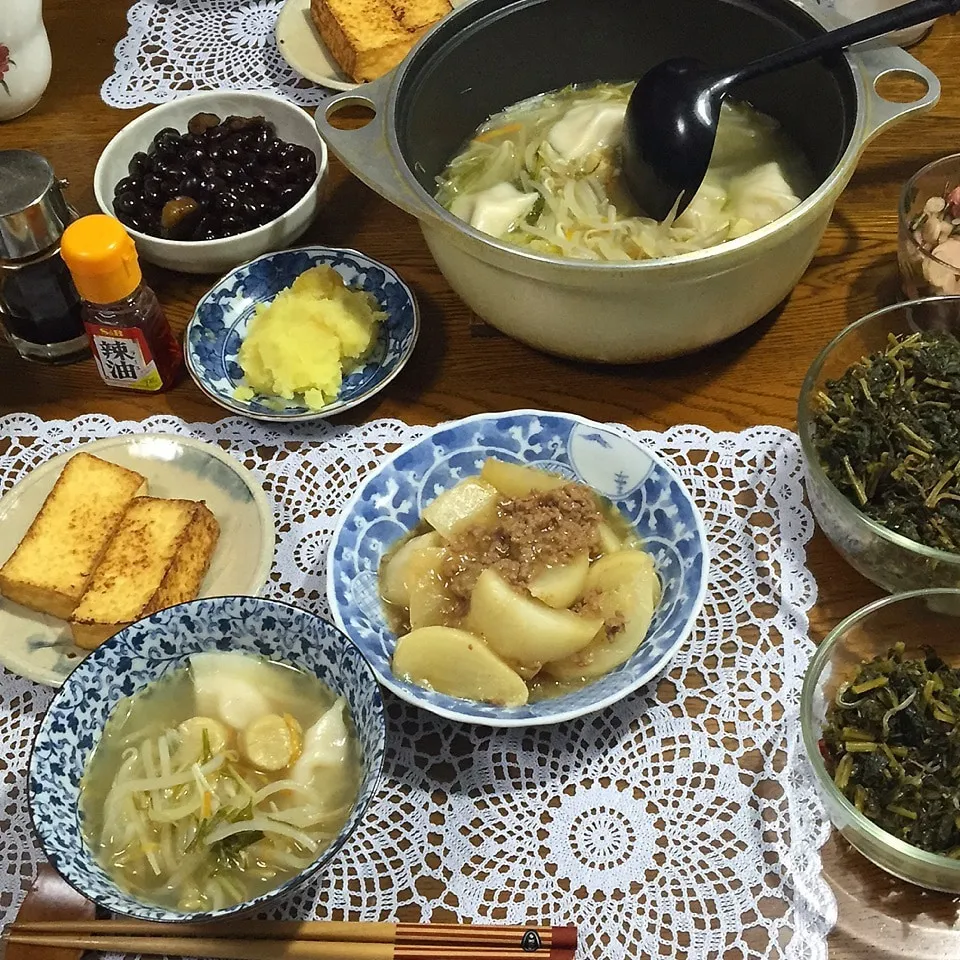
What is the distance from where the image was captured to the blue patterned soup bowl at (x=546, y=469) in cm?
126

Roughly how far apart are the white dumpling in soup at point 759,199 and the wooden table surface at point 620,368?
0.19 meters

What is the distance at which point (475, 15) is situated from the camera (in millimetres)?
1807

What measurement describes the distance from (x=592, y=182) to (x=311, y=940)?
1371mm

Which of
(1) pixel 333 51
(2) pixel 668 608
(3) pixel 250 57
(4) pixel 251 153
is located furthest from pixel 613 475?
(3) pixel 250 57

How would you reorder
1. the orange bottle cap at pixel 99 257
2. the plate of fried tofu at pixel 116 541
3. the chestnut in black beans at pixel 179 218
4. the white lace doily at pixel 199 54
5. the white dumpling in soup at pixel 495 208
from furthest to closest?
1. the white lace doily at pixel 199 54
2. the chestnut in black beans at pixel 179 218
3. the white dumpling in soup at pixel 495 208
4. the orange bottle cap at pixel 99 257
5. the plate of fried tofu at pixel 116 541

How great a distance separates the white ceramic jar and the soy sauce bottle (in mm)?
906

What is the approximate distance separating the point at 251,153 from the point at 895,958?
1.76 m

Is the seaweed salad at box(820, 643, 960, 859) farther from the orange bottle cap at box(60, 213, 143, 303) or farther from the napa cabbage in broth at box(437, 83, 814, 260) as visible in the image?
the orange bottle cap at box(60, 213, 143, 303)

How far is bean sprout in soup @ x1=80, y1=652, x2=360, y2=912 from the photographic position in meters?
1.12

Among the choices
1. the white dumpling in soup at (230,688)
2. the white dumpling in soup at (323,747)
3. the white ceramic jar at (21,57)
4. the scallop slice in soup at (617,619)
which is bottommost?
the scallop slice in soup at (617,619)

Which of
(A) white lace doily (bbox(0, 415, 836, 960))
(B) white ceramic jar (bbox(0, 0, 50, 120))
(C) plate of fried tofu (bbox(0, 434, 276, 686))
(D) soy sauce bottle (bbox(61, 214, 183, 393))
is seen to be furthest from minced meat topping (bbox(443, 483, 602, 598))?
(B) white ceramic jar (bbox(0, 0, 50, 120))

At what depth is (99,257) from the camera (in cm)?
153

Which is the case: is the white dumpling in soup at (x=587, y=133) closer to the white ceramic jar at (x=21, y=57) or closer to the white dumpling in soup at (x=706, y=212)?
the white dumpling in soup at (x=706, y=212)

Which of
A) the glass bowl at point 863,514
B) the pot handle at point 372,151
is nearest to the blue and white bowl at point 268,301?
the pot handle at point 372,151
